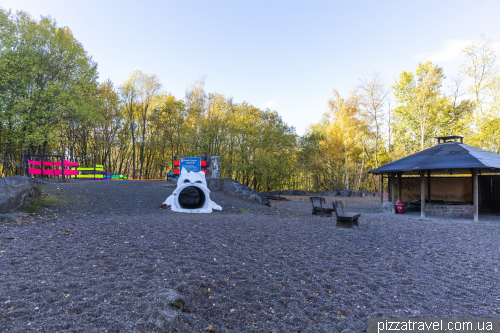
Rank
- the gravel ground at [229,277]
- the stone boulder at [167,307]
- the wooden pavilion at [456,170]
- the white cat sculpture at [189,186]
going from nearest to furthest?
the stone boulder at [167,307], the gravel ground at [229,277], the white cat sculpture at [189,186], the wooden pavilion at [456,170]

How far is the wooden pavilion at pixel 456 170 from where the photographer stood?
9.13 meters

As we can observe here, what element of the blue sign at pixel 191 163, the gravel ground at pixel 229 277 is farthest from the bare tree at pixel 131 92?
the gravel ground at pixel 229 277

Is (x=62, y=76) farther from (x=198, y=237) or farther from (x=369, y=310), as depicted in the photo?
(x=369, y=310)

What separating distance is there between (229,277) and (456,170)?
41.7ft

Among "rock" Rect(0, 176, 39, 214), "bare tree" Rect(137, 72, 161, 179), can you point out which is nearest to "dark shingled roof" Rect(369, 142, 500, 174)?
"rock" Rect(0, 176, 39, 214)

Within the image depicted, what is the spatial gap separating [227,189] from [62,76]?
12686 millimetres

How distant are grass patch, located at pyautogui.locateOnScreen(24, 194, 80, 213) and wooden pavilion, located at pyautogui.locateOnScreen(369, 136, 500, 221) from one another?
11700mm

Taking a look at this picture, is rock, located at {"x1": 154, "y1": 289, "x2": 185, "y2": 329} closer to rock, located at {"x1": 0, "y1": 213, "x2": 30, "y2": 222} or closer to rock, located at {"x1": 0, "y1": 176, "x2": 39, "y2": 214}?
rock, located at {"x1": 0, "y1": 213, "x2": 30, "y2": 222}

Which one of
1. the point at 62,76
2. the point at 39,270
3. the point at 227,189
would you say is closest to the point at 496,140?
the point at 227,189

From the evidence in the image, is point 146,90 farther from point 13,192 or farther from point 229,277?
point 229,277

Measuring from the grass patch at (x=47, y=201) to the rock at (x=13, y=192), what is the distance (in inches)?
7.3

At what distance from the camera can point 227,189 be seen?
12859 mm

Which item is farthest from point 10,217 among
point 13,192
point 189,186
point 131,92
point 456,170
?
point 131,92

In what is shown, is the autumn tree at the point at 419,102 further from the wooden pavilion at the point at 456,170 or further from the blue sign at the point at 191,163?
the blue sign at the point at 191,163
